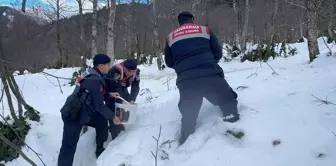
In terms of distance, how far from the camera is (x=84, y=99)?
3.74 m

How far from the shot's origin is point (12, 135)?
495 centimetres

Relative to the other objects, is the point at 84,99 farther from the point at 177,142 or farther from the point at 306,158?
the point at 306,158

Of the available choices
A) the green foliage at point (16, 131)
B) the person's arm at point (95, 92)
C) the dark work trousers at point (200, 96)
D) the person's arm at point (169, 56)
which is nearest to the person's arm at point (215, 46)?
the dark work trousers at point (200, 96)

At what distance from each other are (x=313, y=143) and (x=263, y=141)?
1.49ft

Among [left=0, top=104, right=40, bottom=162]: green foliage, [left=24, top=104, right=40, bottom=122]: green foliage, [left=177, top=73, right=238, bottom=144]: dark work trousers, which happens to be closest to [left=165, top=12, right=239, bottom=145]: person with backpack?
[left=177, top=73, right=238, bottom=144]: dark work trousers

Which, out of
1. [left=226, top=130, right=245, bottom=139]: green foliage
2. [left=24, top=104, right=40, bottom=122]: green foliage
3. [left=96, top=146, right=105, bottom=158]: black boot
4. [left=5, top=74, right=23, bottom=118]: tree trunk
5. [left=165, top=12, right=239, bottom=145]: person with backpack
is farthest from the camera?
[left=24, top=104, right=40, bottom=122]: green foliage

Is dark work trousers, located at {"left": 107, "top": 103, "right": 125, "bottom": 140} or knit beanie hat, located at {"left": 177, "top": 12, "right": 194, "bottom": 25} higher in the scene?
knit beanie hat, located at {"left": 177, "top": 12, "right": 194, "bottom": 25}

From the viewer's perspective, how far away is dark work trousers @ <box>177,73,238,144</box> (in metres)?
3.36

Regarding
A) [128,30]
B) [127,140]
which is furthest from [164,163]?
[128,30]

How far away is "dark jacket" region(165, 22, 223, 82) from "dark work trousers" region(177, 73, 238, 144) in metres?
0.08

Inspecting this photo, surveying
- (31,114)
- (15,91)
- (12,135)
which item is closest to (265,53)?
(31,114)

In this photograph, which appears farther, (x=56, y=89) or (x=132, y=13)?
(x=132, y=13)

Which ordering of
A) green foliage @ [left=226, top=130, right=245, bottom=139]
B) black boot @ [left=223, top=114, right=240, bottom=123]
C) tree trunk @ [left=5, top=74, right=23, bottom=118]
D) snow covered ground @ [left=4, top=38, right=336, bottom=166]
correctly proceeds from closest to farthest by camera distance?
1. snow covered ground @ [left=4, top=38, right=336, bottom=166]
2. green foliage @ [left=226, top=130, right=245, bottom=139]
3. black boot @ [left=223, top=114, right=240, bottom=123]
4. tree trunk @ [left=5, top=74, right=23, bottom=118]

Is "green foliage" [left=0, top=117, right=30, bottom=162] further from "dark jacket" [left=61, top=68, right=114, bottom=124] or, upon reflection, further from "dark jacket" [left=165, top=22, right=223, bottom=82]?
"dark jacket" [left=165, top=22, right=223, bottom=82]
